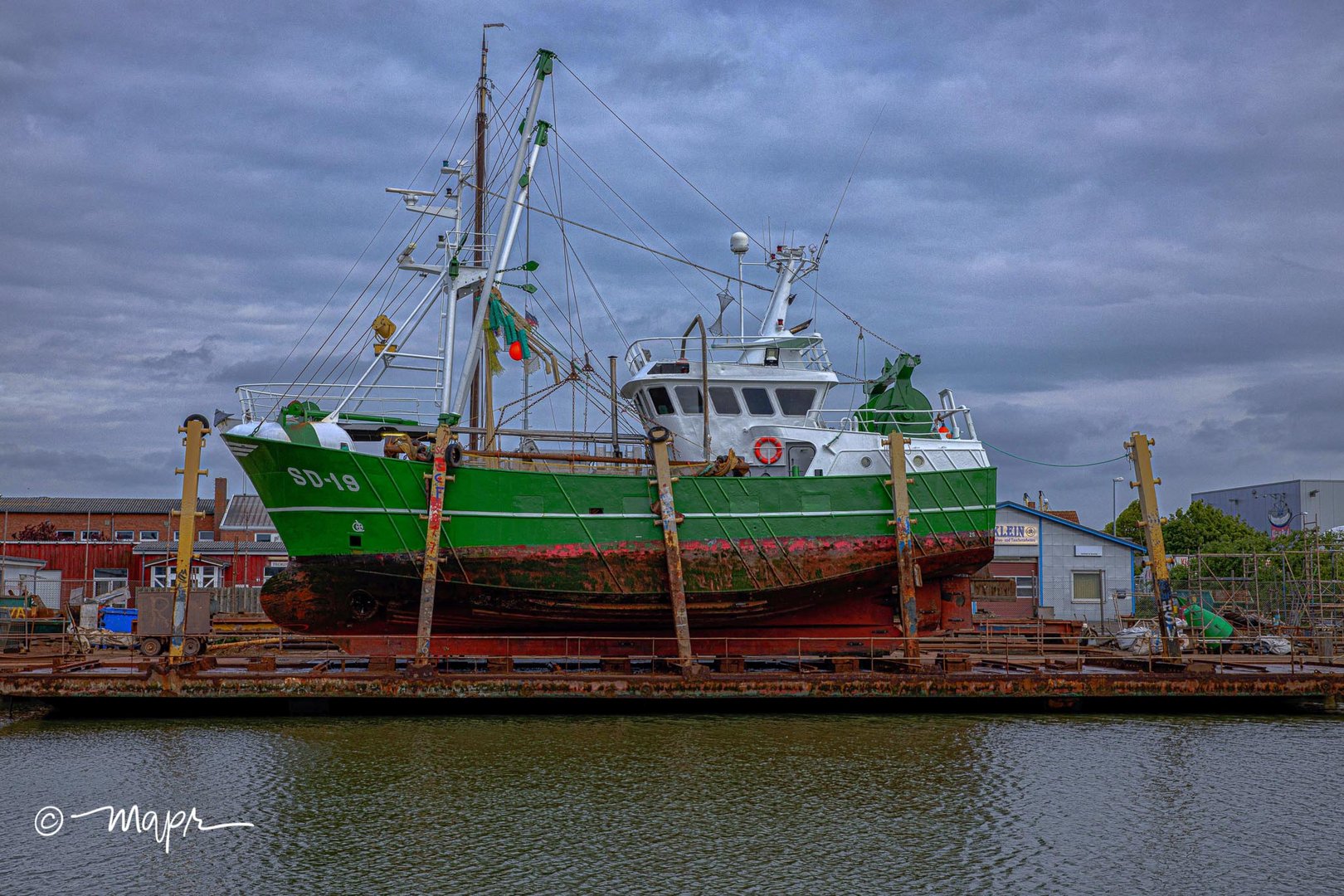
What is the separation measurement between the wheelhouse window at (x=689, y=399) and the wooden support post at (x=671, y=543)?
3271mm

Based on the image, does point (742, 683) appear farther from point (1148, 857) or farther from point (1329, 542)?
point (1329, 542)

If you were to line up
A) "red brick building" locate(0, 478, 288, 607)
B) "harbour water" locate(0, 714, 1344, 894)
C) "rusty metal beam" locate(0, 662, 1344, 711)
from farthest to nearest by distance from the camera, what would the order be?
"red brick building" locate(0, 478, 288, 607)
"rusty metal beam" locate(0, 662, 1344, 711)
"harbour water" locate(0, 714, 1344, 894)

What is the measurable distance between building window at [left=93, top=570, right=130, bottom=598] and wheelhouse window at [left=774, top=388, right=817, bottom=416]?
106ft

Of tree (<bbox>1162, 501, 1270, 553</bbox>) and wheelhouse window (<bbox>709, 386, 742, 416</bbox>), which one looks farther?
tree (<bbox>1162, 501, 1270, 553</bbox>)

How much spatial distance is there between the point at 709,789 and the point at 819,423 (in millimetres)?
12455

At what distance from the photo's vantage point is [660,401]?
24.4 metres

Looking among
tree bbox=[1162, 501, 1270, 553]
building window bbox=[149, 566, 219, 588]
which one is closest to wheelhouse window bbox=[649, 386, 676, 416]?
building window bbox=[149, 566, 219, 588]

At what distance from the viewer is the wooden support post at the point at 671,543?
19.1 metres

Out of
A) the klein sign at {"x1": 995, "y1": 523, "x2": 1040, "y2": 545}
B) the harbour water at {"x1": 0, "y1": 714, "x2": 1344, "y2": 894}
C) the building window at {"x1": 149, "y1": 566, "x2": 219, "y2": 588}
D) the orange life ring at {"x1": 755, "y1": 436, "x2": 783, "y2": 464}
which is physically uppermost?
the orange life ring at {"x1": 755, "y1": 436, "x2": 783, "y2": 464}

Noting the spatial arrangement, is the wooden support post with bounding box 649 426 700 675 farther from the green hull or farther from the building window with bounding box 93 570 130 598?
the building window with bounding box 93 570 130 598

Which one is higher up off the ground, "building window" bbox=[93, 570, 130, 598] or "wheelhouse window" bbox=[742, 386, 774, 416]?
"wheelhouse window" bbox=[742, 386, 774, 416]

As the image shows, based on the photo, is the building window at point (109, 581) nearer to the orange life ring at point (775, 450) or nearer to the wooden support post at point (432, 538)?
the wooden support post at point (432, 538)

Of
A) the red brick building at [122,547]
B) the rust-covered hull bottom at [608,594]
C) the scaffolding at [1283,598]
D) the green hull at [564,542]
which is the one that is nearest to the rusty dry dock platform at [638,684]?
the rust-covered hull bottom at [608,594]

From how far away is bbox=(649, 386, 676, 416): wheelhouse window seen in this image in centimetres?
2433
